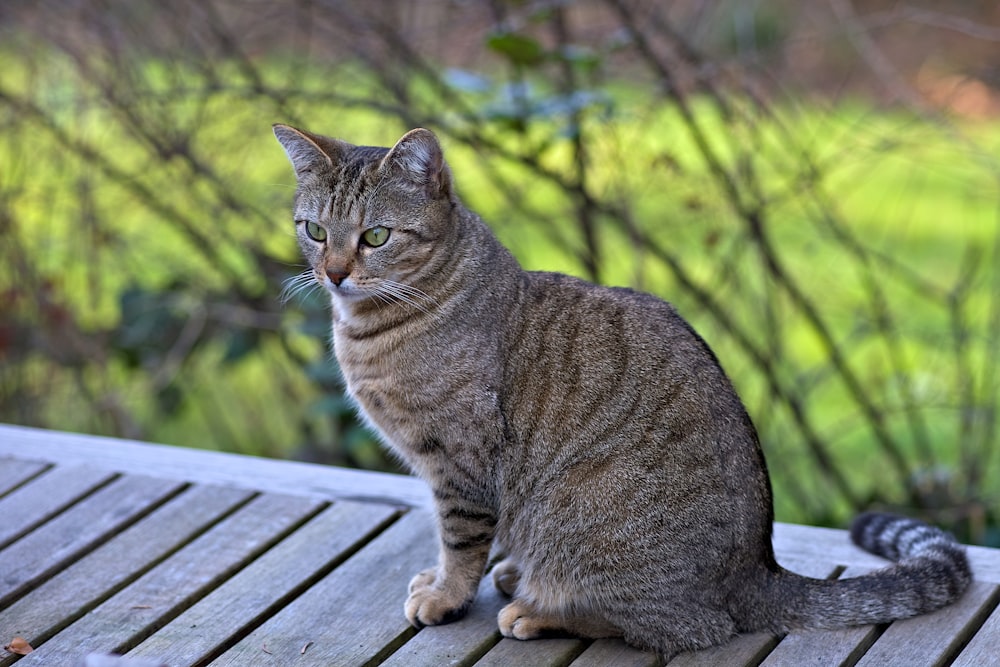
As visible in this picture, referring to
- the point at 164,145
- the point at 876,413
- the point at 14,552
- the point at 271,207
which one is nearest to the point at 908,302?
the point at 876,413

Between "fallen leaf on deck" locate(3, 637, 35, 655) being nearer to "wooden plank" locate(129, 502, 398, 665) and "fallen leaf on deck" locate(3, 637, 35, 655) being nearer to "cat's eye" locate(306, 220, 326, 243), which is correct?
"wooden plank" locate(129, 502, 398, 665)

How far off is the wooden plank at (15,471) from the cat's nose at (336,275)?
4.38ft

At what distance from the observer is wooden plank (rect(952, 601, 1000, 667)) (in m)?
2.69

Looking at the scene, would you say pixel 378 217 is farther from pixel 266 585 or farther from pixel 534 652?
pixel 534 652

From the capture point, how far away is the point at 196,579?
10.2 ft

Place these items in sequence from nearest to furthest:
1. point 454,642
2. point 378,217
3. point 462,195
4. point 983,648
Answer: point 983,648, point 454,642, point 378,217, point 462,195

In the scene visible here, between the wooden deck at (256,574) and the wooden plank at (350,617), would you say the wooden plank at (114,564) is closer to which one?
the wooden deck at (256,574)

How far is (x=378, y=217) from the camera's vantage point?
9.65 ft

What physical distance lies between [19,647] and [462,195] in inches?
108

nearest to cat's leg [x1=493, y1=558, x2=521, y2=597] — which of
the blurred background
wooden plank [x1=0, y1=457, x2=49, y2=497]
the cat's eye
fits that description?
the cat's eye

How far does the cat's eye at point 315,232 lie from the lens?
3012mm

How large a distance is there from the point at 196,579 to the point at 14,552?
52 centimetres

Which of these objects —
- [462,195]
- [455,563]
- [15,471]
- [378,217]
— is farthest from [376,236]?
[462,195]

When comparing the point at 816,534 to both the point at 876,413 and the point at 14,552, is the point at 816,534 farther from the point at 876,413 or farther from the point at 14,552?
the point at 14,552
